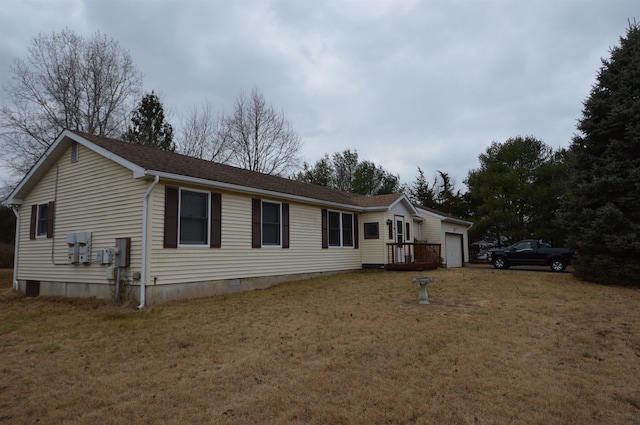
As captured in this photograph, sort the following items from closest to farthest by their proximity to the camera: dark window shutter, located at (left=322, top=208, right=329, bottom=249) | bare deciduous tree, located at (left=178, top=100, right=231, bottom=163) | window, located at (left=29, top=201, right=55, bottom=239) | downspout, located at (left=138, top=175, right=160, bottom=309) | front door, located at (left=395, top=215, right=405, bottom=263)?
downspout, located at (left=138, top=175, right=160, bottom=309) → window, located at (left=29, top=201, right=55, bottom=239) → dark window shutter, located at (left=322, top=208, right=329, bottom=249) → front door, located at (left=395, top=215, right=405, bottom=263) → bare deciduous tree, located at (left=178, top=100, right=231, bottom=163)

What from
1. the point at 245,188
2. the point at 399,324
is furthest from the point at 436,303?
the point at 245,188

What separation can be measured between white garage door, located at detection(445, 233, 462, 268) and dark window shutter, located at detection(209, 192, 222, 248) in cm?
1501

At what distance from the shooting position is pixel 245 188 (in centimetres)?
1096

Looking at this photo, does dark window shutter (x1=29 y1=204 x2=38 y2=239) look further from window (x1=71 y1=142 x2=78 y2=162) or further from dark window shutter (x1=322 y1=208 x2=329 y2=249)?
dark window shutter (x1=322 y1=208 x2=329 y2=249)

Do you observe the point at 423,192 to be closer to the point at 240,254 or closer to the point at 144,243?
the point at 240,254

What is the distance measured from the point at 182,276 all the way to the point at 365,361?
20.3ft

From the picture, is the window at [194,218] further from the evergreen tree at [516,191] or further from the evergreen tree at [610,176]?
the evergreen tree at [516,191]

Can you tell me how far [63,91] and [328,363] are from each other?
78.0ft

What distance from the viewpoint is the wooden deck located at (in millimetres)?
16047

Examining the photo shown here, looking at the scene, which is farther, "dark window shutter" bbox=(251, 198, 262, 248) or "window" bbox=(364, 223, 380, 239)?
"window" bbox=(364, 223, 380, 239)

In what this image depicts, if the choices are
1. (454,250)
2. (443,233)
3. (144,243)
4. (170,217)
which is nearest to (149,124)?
(170,217)

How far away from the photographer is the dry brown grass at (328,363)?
11.3 ft

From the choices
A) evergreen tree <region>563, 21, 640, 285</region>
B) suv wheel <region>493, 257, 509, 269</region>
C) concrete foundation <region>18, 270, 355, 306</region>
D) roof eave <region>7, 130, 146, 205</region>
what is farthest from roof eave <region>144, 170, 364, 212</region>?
suv wheel <region>493, 257, 509, 269</region>

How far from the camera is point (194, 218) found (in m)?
10.0
